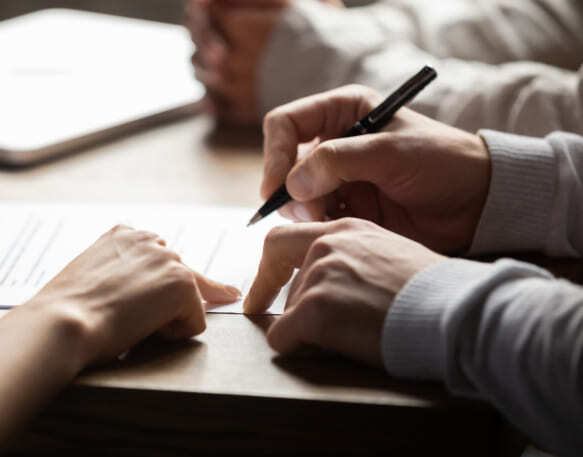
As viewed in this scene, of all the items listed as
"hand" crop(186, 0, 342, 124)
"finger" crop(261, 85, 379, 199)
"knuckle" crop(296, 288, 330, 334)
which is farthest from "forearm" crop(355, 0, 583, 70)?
"knuckle" crop(296, 288, 330, 334)

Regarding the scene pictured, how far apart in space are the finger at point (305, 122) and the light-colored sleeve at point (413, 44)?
0.16 meters

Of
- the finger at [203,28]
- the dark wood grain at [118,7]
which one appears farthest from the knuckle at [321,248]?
the dark wood grain at [118,7]

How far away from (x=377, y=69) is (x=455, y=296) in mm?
589

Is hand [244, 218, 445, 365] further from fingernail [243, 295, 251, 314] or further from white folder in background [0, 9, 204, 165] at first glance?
white folder in background [0, 9, 204, 165]

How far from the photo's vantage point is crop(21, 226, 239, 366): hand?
52 cm

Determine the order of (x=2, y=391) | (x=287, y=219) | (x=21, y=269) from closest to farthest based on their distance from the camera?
1. (x=2, y=391)
2. (x=21, y=269)
3. (x=287, y=219)

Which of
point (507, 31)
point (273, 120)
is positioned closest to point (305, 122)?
point (273, 120)

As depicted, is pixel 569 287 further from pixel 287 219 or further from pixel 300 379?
pixel 287 219

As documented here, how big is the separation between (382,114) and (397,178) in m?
0.08

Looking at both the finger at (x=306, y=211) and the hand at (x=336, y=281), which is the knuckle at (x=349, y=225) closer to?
the hand at (x=336, y=281)

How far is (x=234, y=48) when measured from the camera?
1.13m

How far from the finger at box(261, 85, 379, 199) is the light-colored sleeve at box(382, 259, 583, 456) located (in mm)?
299

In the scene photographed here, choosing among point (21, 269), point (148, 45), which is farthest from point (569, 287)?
point (148, 45)

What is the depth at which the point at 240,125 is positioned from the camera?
115 centimetres
